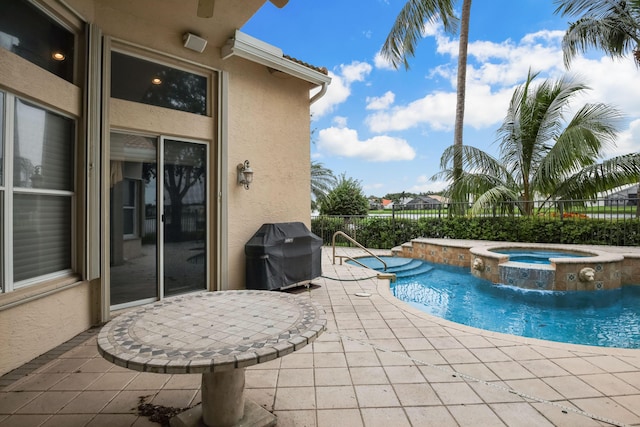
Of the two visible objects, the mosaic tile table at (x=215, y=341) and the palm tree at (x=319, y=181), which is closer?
the mosaic tile table at (x=215, y=341)

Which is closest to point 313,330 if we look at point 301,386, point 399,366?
point 301,386

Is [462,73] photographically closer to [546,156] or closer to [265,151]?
[546,156]

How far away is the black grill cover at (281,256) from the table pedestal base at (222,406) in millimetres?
2847

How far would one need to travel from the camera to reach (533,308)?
18.1 feet

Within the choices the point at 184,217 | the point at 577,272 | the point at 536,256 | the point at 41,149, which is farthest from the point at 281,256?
the point at 536,256

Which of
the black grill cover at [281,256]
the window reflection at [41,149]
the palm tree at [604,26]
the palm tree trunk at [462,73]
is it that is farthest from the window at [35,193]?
the palm tree at [604,26]

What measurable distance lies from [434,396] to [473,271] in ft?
19.4

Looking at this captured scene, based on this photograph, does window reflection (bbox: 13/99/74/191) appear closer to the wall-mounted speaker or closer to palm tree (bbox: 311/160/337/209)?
the wall-mounted speaker

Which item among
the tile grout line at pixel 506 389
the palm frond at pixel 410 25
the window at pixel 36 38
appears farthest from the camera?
the palm frond at pixel 410 25

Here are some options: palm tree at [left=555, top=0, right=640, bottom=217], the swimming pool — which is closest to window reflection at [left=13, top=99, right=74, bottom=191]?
the swimming pool

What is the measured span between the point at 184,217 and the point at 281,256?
159 centimetres

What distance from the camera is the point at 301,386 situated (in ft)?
8.35

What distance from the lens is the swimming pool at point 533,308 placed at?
4434 mm

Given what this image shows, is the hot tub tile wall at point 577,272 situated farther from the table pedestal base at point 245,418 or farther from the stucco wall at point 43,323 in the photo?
the stucco wall at point 43,323
